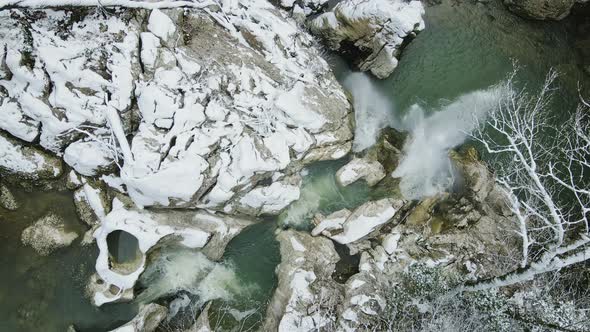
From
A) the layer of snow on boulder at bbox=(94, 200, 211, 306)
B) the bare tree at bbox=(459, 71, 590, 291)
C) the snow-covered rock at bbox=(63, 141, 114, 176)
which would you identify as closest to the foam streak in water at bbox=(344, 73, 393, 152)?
the bare tree at bbox=(459, 71, 590, 291)

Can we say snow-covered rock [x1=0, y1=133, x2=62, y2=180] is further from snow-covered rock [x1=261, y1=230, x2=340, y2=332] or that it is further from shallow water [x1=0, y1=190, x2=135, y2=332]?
snow-covered rock [x1=261, y1=230, x2=340, y2=332]

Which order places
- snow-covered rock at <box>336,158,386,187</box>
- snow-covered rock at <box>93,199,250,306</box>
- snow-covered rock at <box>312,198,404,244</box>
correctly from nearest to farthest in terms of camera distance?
snow-covered rock at <box>93,199,250,306</box>, snow-covered rock at <box>312,198,404,244</box>, snow-covered rock at <box>336,158,386,187</box>

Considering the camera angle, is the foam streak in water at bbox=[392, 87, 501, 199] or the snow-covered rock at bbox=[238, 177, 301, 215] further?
the foam streak in water at bbox=[392, 87, 501, 199]

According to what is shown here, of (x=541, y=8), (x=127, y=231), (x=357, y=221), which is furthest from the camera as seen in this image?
(x=541, y=8)

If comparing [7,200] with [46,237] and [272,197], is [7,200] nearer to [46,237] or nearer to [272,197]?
[46,237]

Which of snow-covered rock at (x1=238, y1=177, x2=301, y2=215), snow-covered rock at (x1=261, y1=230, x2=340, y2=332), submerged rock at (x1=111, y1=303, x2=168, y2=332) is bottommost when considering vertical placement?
submerged rock at (x1=111, y1=303, x2=168, y2=332)

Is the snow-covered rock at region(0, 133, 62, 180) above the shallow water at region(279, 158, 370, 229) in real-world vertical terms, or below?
below

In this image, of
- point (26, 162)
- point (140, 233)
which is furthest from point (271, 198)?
point (26, 162)
